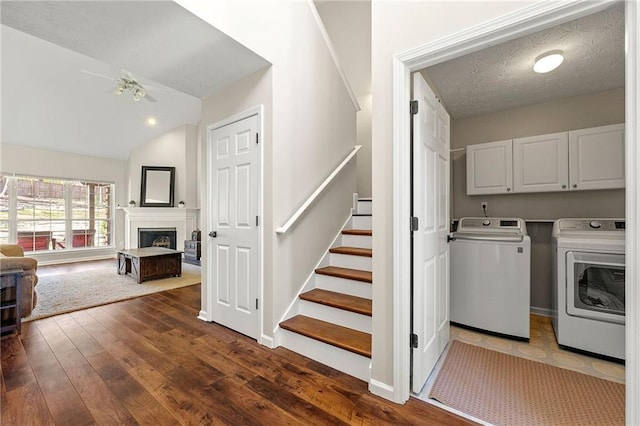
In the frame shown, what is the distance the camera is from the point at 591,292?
2.15m

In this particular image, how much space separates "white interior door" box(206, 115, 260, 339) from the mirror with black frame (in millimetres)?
4885

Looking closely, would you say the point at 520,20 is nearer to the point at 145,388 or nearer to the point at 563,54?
the point at 563,54

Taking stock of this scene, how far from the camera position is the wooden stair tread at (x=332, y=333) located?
1835 millimetres

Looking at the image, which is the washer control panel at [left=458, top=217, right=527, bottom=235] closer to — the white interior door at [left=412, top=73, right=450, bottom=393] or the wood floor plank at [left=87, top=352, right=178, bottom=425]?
the white interior door at [left=412, top=73, right=450, bottom=393]

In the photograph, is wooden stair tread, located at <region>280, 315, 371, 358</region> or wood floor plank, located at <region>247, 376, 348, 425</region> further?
wooden stair tread, located at <region>280, 315, 371, 358</region>

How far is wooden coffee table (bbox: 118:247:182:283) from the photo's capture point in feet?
14.1

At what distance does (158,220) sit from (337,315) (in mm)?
6310

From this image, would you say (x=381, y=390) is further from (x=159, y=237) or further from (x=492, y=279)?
(x=159, y=237)

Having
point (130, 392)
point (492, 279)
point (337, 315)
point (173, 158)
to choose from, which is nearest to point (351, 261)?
point (337, 315)

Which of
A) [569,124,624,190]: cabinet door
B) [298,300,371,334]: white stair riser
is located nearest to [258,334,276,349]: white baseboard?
[298,300,371,334]: white stair riser

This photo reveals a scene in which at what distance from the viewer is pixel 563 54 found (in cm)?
205

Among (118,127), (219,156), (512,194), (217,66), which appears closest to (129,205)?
(118,127)

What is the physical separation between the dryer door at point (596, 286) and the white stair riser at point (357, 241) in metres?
1.67

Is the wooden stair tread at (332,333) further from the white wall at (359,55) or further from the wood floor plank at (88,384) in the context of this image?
the white wall at (359,55)
